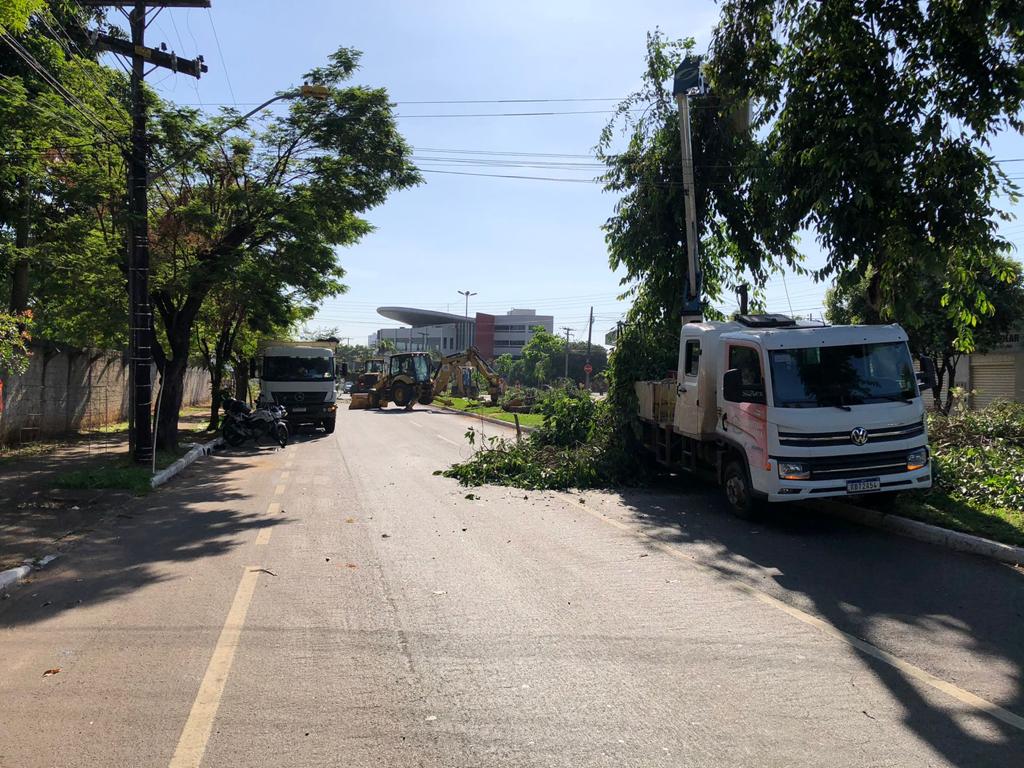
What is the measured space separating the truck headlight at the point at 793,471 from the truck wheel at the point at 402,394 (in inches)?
1323

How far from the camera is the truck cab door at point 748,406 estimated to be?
30.5ft

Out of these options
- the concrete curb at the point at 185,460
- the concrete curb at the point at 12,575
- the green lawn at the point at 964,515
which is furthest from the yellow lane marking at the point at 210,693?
the concrete curb at the point at 185,460

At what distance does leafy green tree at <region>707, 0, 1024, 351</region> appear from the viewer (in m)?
9.64

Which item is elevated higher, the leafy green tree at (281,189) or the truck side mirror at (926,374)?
the leafy green tree at (281,189)

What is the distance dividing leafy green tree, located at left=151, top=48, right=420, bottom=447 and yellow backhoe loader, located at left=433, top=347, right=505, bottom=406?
23626 mm

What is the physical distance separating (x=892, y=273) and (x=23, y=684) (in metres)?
11.1

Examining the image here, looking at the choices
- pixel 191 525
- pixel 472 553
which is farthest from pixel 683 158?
pixel 191 525

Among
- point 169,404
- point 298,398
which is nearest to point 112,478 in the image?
point 169,404

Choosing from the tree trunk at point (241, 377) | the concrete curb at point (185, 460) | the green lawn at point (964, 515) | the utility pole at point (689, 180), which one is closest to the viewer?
the green lawn at point (964, 515)

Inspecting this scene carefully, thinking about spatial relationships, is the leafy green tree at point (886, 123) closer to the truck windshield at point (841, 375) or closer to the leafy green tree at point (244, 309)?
the truck windshield at point (841, 375)

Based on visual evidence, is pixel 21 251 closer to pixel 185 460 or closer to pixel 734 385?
pixel 185 460

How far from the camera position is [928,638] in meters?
5.47

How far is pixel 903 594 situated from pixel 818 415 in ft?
9.30

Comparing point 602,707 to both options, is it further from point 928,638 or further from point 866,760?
point 928,638
